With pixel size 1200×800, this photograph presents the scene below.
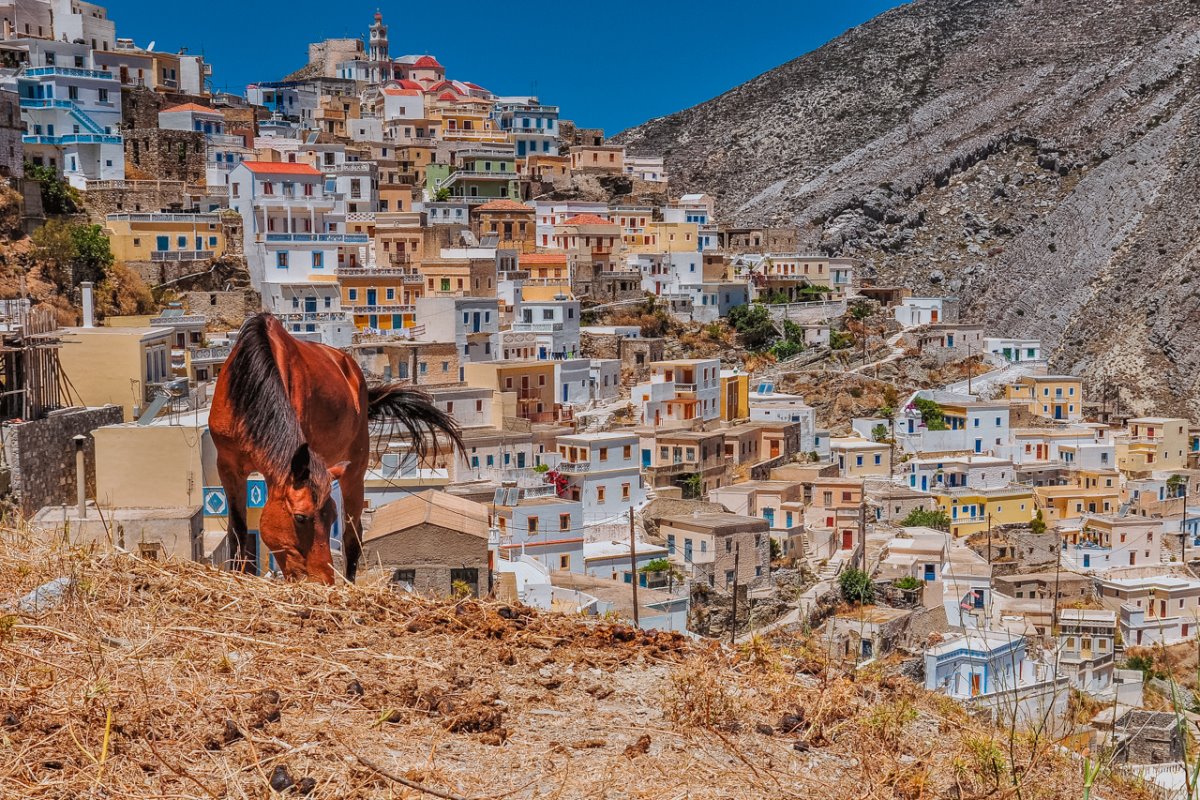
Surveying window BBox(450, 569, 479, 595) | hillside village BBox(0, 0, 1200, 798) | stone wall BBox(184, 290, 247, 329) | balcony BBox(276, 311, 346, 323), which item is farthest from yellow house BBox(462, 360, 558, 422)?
window BBox(450, 569, 479, 595)

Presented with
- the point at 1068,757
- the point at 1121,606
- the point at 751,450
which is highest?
the point at 1068,757

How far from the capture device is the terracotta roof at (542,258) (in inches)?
1697

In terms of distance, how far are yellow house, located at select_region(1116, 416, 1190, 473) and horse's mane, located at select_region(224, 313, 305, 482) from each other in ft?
127

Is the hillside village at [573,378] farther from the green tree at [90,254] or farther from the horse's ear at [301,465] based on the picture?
the horse's ear at [301,465]

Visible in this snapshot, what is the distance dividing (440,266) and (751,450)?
9.70m

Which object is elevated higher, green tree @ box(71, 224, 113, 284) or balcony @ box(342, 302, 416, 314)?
green tree @ box(71, 224, 113, 284)

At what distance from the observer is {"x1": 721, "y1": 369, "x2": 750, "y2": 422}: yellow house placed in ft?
123

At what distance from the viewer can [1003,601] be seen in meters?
28.3

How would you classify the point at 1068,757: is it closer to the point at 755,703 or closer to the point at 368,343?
the point at 755,703

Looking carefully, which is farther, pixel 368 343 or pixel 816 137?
pixel 816 137

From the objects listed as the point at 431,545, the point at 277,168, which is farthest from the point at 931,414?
the point at 431,545

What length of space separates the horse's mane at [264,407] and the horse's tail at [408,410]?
3.91ft

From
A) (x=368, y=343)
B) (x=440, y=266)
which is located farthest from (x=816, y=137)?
(x=368, y=343)

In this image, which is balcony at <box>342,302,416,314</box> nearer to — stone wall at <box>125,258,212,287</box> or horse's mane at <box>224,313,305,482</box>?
stone wall at <box>125,258,212,287</box>
